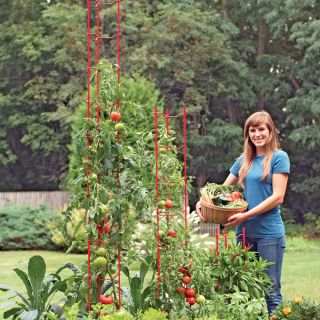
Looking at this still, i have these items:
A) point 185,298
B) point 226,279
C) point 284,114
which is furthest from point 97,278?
point 284,114

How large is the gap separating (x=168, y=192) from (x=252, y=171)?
59 cm

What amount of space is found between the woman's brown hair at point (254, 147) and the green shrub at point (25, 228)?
424 inches

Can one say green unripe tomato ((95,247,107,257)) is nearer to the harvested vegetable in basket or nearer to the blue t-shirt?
the harvested vegetable in basket

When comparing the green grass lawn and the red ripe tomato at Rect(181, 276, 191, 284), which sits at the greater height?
the red ripe tomato at Rect(181, 276, 191, 284)

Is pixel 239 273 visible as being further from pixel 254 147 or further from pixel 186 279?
pixel 254 147

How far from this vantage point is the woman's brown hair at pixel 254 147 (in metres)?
5.24

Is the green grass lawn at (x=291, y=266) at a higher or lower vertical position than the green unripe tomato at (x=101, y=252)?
lower

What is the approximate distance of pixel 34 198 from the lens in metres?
21.9

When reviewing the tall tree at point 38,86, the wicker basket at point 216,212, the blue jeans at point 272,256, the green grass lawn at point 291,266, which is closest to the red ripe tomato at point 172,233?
the wicker basket at point 216,212

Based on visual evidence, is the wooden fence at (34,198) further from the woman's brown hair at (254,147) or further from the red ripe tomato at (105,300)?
the red ripe tomato at (105,300)

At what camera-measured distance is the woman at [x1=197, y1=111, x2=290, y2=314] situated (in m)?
5.20

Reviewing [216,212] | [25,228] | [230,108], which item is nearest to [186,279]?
[216,212]

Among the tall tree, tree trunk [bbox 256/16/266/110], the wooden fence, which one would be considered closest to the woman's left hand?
the wooden fence

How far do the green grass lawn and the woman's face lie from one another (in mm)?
2875
